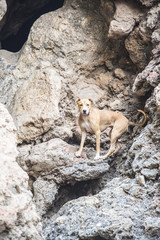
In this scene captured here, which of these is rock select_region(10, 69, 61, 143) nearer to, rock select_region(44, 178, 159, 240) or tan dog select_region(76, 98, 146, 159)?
tan dog select_region(76, 98, 146, 159)

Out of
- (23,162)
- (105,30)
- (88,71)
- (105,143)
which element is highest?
(105,30)

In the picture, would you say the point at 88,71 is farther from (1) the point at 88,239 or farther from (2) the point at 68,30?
(1) the point at 88,239

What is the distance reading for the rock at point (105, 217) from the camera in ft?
25.4

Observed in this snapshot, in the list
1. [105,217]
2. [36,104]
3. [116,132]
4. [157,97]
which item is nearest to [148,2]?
[157,97]

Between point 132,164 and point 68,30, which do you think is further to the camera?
point 68,30

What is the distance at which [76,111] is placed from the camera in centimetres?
1185

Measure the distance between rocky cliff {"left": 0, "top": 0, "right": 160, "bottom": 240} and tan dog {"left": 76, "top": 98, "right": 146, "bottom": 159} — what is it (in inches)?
11.5

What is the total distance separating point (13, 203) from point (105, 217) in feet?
6.85

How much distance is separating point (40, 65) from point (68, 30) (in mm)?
1362

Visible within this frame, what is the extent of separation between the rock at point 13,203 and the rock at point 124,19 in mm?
5204

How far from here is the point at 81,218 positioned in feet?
27.6

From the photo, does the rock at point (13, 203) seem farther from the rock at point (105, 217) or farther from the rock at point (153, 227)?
the rock at point (153, 227)

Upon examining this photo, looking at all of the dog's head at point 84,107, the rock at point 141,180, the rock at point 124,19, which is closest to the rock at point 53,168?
the dog's head at point 84,107

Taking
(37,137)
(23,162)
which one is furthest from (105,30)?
(23,162)
